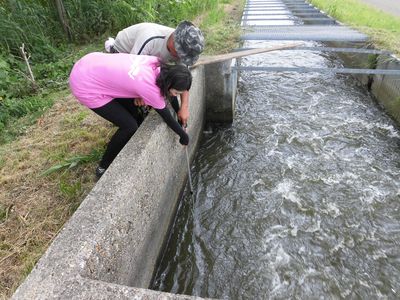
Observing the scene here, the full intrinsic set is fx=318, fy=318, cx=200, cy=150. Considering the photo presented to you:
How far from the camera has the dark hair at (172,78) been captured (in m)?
2.72

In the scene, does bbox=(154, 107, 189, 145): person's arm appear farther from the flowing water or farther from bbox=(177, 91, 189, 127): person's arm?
the flowing water

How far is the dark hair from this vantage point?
8.94 ft

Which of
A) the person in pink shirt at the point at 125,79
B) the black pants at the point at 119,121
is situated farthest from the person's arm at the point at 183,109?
the black pants at the point at 119,121

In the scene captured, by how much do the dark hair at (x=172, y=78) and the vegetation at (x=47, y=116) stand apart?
1.33 meters

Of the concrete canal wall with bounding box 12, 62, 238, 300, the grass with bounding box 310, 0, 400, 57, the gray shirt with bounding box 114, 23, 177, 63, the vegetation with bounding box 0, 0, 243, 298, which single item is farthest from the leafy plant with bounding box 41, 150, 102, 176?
the grass with bounding box 310, 0, 400, 57

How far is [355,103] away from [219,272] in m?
4.82

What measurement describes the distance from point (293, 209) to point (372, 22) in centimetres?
657

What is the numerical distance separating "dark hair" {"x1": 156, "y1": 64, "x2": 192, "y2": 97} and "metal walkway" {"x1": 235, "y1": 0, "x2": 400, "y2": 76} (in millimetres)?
2974

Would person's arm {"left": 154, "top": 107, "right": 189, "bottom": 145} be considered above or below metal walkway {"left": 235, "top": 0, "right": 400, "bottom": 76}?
above

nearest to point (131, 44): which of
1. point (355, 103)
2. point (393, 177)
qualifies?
point (393, 177)

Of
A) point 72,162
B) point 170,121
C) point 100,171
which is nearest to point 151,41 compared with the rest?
point 170,121

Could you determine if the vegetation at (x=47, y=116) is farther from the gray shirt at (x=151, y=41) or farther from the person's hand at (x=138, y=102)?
the gray shirt at (x=151, y=41)

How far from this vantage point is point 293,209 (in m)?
3.90

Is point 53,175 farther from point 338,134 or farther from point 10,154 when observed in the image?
point 338,134
